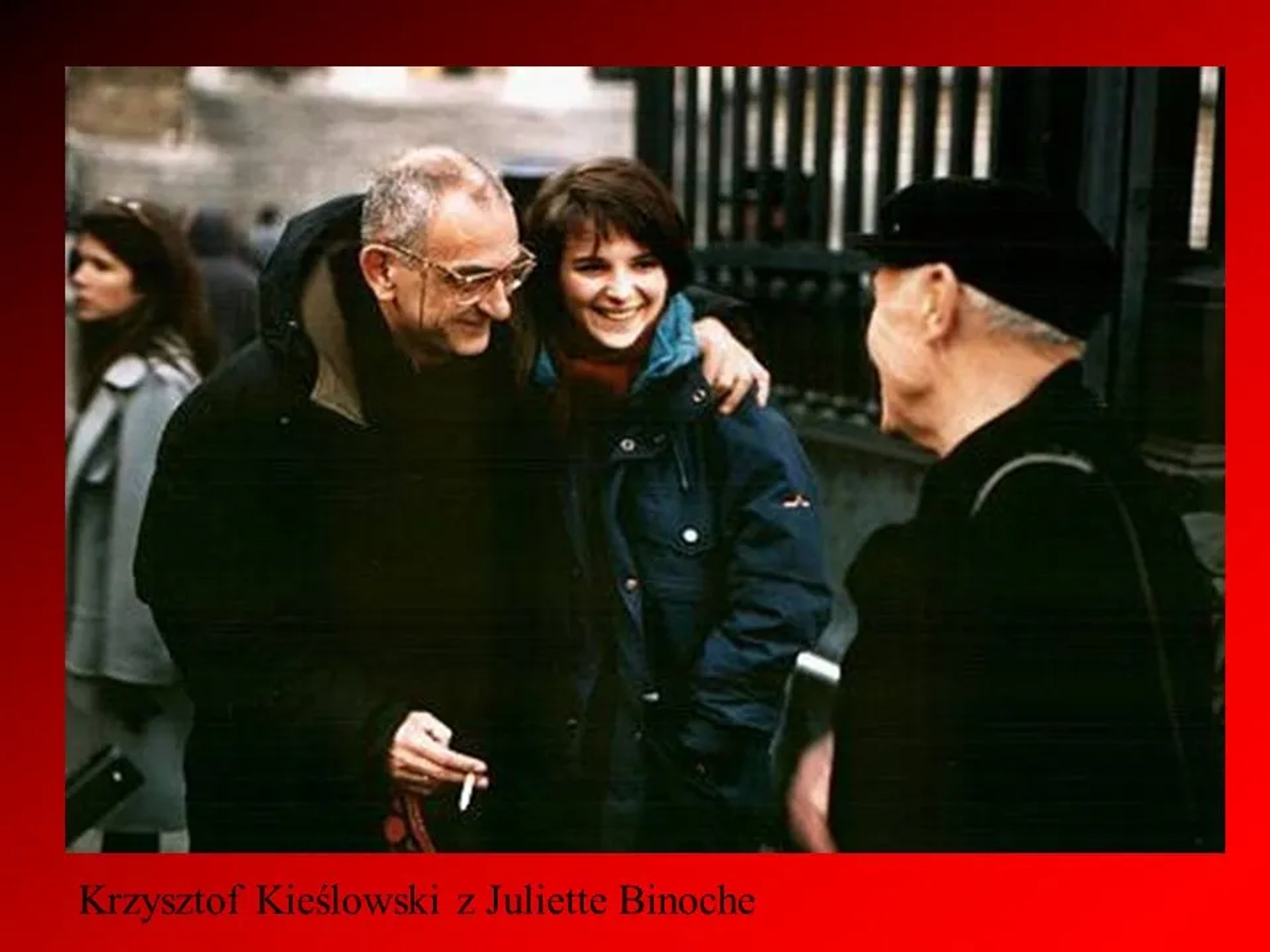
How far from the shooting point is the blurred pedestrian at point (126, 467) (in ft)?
14.4

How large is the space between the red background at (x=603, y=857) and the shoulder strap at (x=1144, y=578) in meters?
0.10

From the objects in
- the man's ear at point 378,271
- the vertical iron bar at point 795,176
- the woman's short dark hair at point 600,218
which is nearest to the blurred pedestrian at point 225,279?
the man's ear at point 378,271

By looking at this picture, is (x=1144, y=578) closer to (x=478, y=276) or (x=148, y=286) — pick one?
(x=478, y=276)

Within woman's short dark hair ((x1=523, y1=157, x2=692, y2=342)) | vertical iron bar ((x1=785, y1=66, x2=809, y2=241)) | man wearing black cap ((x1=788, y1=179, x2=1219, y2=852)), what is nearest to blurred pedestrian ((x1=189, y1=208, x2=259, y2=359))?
woman's short dark hair ((x1=523, y1=157, x2=692, y2=342))

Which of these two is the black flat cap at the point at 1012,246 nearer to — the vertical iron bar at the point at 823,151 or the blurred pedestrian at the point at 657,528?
the vertical iron bar at the point at 823,151

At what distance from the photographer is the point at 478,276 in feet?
14.3

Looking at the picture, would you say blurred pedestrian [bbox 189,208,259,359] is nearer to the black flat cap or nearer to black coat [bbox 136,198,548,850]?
black coat [bbox 136,198,548,850]

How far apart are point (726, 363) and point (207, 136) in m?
1.19

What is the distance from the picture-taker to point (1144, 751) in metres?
4.48

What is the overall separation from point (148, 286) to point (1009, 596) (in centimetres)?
195

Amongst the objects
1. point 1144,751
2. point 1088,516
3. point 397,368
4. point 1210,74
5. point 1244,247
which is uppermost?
point 1210,74

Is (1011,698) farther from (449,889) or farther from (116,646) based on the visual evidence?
(116,646)

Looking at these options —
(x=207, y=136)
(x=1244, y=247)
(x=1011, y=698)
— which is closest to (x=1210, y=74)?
(x=1244, y=247)

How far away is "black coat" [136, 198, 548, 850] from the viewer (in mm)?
4402
